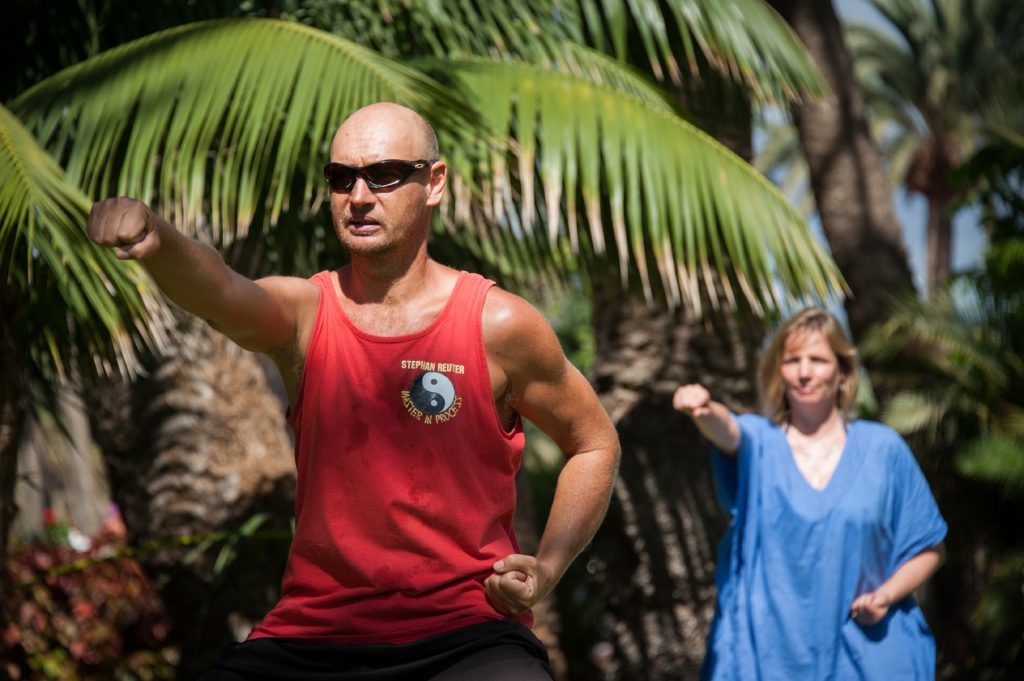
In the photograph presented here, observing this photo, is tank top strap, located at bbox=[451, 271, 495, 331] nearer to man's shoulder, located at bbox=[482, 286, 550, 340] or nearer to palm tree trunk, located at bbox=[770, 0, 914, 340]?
man's shoulder, located at bbox=[482, 286, 550, 340]

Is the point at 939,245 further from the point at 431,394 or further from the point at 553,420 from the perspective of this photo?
the point at 431,394

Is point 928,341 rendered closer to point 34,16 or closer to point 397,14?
point 397,14

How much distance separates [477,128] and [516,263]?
72.9 inches

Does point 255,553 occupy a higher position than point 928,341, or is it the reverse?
point 255,553

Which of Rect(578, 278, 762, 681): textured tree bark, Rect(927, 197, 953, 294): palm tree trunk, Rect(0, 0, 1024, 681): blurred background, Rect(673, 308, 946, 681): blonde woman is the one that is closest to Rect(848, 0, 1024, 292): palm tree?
Rect(927, 197, 953, 294): palm tree trunk

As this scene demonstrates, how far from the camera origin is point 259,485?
21.8ft

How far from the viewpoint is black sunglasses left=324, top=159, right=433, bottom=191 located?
2500mm

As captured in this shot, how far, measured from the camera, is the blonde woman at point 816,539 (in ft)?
13.5

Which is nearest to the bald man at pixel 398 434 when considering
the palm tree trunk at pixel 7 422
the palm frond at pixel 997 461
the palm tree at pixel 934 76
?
the palm tree trunk at pixel 7 422

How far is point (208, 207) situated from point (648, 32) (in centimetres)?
203

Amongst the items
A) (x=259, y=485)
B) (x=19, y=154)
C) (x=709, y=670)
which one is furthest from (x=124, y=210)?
(x=259, y=485)

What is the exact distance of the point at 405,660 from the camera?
7.69ft

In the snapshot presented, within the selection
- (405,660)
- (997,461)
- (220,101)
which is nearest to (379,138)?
(405,660)

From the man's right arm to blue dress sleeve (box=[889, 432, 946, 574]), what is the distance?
240 centimetres
